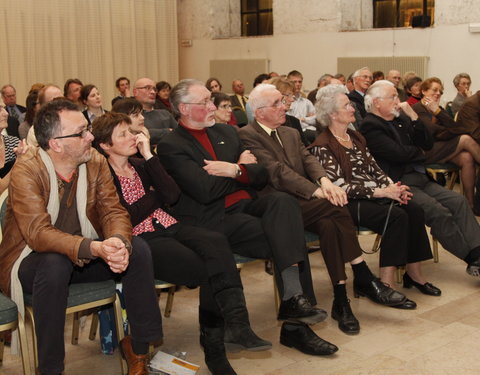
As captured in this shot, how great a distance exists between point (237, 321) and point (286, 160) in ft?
4.04

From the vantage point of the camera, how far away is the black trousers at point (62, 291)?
248 cm

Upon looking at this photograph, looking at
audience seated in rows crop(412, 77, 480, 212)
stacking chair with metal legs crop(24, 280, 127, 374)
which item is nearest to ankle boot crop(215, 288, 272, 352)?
stacking chair with metal legs crop(24, 280, 127, 374)

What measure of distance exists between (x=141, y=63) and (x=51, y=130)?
900 cm

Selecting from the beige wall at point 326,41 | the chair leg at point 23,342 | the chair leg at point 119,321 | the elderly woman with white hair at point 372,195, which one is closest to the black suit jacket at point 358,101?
the elderly woman with white hair at point 372,195

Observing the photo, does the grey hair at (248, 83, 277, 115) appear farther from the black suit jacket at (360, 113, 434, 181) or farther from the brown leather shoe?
the brown leather shoe

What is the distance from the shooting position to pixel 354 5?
9852mm

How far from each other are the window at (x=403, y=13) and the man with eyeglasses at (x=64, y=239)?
7193mm

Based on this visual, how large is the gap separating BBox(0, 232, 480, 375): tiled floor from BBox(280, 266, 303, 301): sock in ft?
0.94

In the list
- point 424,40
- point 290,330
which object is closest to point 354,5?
point 424,40

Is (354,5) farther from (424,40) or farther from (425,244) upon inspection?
(425,244)

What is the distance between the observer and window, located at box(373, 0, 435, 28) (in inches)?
359

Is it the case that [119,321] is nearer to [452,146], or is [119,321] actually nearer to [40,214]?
[40,214]

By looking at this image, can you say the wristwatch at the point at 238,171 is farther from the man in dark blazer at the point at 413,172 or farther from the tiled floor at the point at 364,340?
the man in dark blazer at the point at 413,172

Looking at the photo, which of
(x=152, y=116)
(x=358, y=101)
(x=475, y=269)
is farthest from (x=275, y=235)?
(x=358, y=101)
